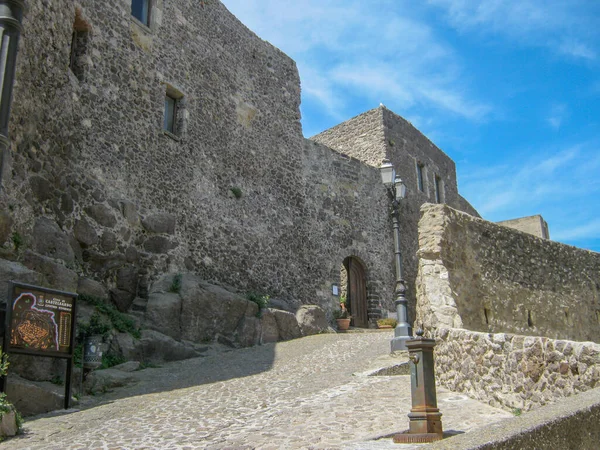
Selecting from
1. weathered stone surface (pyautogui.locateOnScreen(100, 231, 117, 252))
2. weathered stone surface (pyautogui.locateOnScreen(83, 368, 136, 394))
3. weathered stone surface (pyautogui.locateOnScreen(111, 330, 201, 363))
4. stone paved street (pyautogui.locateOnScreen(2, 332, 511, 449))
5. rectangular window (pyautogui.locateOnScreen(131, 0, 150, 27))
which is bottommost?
stone paved street (pyautogui.locateOnScreen(2, 332, 511, 449))

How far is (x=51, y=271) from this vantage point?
9.27m

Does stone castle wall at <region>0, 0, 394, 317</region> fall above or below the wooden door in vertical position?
above

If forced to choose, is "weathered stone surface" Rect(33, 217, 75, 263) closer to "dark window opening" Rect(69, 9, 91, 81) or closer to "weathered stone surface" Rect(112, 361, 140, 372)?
"weathered stone surface" Rect(112, 361, 140, 372)

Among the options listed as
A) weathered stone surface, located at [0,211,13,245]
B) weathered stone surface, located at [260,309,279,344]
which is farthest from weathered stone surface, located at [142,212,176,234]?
weathered stone surface, located at [0,211,13,245]

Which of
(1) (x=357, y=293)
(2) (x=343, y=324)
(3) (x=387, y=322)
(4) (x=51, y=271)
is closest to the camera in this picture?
(4) (x=51, y=271)

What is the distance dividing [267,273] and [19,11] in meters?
12.7

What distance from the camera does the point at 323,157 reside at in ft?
64.4

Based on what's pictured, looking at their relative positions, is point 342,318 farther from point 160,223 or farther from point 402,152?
point 402,152

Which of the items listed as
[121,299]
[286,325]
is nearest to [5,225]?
[121,299]

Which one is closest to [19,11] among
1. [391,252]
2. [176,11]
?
[176,11]

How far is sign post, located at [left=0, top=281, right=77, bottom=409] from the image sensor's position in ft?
23.4

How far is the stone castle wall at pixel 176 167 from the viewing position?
34.5 feet

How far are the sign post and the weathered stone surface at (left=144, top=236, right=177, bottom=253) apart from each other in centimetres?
487

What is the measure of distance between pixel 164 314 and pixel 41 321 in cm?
431
